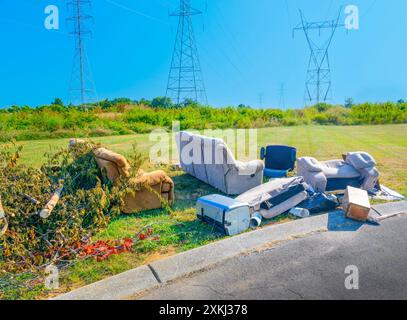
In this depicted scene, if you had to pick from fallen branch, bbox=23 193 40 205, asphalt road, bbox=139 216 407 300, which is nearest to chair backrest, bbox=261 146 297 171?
asphalt road, bbox=139 216 407 300

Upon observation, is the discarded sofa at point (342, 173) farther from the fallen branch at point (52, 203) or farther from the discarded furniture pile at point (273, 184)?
the fallen branch at point (52, 203)

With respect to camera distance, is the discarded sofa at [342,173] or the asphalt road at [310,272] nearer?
the asphalt road at [310,272]

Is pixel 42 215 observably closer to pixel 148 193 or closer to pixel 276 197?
pixel 148 193

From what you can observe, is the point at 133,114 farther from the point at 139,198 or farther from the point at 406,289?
the point at 406,289

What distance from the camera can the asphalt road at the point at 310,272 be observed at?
333 centimetres

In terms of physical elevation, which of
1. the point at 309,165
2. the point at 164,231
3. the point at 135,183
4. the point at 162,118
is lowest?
the point at 164,231

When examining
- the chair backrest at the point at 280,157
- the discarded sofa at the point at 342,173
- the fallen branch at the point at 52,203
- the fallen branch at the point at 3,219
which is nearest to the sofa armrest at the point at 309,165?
the discarded sofa at the point at 342,173

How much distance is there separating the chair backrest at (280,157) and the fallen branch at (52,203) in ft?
15.5

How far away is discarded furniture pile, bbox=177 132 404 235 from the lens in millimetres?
4980

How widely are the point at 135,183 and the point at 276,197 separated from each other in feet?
6.78

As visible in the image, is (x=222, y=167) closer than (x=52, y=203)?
No

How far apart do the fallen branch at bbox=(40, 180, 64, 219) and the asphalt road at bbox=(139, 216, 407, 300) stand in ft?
5.30

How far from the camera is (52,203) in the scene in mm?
4398

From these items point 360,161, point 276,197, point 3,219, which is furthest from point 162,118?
point 3,219
